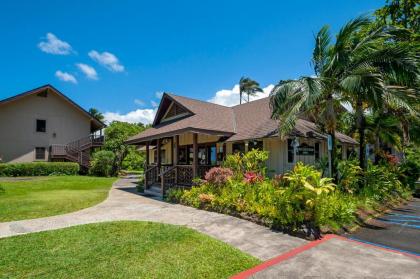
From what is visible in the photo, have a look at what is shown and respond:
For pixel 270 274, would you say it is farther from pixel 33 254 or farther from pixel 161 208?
pixel 161 208

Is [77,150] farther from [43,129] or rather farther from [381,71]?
[381,71]

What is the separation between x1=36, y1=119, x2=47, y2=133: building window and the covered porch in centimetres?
1964

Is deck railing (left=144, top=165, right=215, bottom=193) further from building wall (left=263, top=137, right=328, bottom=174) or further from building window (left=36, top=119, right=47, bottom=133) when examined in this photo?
building window (left=36, top=119, right=47, bottom=133)

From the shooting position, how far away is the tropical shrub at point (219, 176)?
11.4 meters

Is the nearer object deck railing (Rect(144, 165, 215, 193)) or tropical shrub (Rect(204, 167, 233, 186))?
tropical shrub (Rect(204, 167, 233, 186))

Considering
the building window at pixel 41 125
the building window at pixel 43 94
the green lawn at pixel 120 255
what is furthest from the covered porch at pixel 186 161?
the building window at pixel 43 94

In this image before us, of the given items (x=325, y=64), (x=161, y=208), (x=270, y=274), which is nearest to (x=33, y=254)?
(x=270, y=274)

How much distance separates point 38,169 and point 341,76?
2821 cm

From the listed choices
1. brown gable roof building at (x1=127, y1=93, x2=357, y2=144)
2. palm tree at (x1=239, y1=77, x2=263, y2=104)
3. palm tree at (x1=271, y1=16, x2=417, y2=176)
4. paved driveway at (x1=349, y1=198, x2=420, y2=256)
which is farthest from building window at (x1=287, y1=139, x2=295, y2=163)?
palm tree at (x1=239, y1=77, x2=263, y2=104)

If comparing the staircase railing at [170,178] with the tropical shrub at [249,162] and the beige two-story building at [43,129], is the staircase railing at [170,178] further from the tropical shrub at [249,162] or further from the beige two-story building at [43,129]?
the beige two-story building at [43,129]

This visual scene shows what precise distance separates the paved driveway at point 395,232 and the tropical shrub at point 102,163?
1000 inches

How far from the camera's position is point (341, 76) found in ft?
35.4

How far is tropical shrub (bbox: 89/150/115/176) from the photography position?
28.2 metres

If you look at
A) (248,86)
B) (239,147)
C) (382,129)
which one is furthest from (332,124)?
(248,86)
